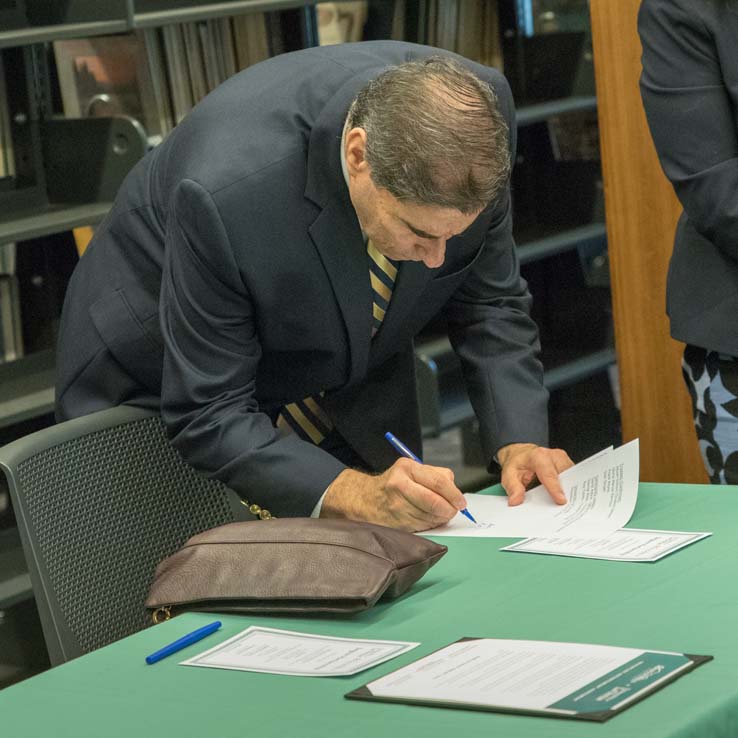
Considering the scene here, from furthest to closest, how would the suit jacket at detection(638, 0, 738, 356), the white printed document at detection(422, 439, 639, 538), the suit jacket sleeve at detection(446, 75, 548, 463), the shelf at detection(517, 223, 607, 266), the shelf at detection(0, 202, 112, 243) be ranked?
the shelf at detection(517, 223, 607, 266) → the shelf at detection(0, 202, 112, 243) → the suit jacket sleeve at detection(446, 75, 548, 463) → the suit jacket at detection(638, 0, 738, 356) → the white printed document at detection(422, 439, 639, 538)

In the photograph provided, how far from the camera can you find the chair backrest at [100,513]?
1.83 metres

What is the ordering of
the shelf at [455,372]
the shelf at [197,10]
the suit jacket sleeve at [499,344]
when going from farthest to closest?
the shelf at [455,372]
the shelf at [197,10]
the suit jacket sleeve at [499,344]

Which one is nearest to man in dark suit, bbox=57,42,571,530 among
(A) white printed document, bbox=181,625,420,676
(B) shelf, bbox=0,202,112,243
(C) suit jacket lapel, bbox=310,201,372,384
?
(C) suit jacket lapel, bbox=310,201,372,384

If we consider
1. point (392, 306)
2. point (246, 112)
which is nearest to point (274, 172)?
point (246, 112)

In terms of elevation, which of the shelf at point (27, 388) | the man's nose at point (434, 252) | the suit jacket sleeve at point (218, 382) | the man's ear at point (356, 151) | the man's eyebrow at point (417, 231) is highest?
the man's ear at point (356, 151)

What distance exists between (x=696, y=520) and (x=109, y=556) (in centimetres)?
81

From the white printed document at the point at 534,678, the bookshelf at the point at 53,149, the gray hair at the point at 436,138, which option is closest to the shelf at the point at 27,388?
the bookshelf at the point at 53,149

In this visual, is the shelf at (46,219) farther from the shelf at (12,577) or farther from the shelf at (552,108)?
the shelf at (552,108)

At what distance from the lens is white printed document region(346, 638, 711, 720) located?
1226 millimetres

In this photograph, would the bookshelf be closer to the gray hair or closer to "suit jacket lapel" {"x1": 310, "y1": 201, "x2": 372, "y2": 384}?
"suit jacket lapel" {"x1": 310, "y1": 201, "x2": 372, "y2": 384}

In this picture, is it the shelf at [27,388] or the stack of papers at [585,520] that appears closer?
the stack of papers at [585,520]

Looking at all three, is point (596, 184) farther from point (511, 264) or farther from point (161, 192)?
point (161, 192)

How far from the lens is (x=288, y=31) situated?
390cm

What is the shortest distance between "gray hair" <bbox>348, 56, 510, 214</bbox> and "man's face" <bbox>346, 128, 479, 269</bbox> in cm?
2
